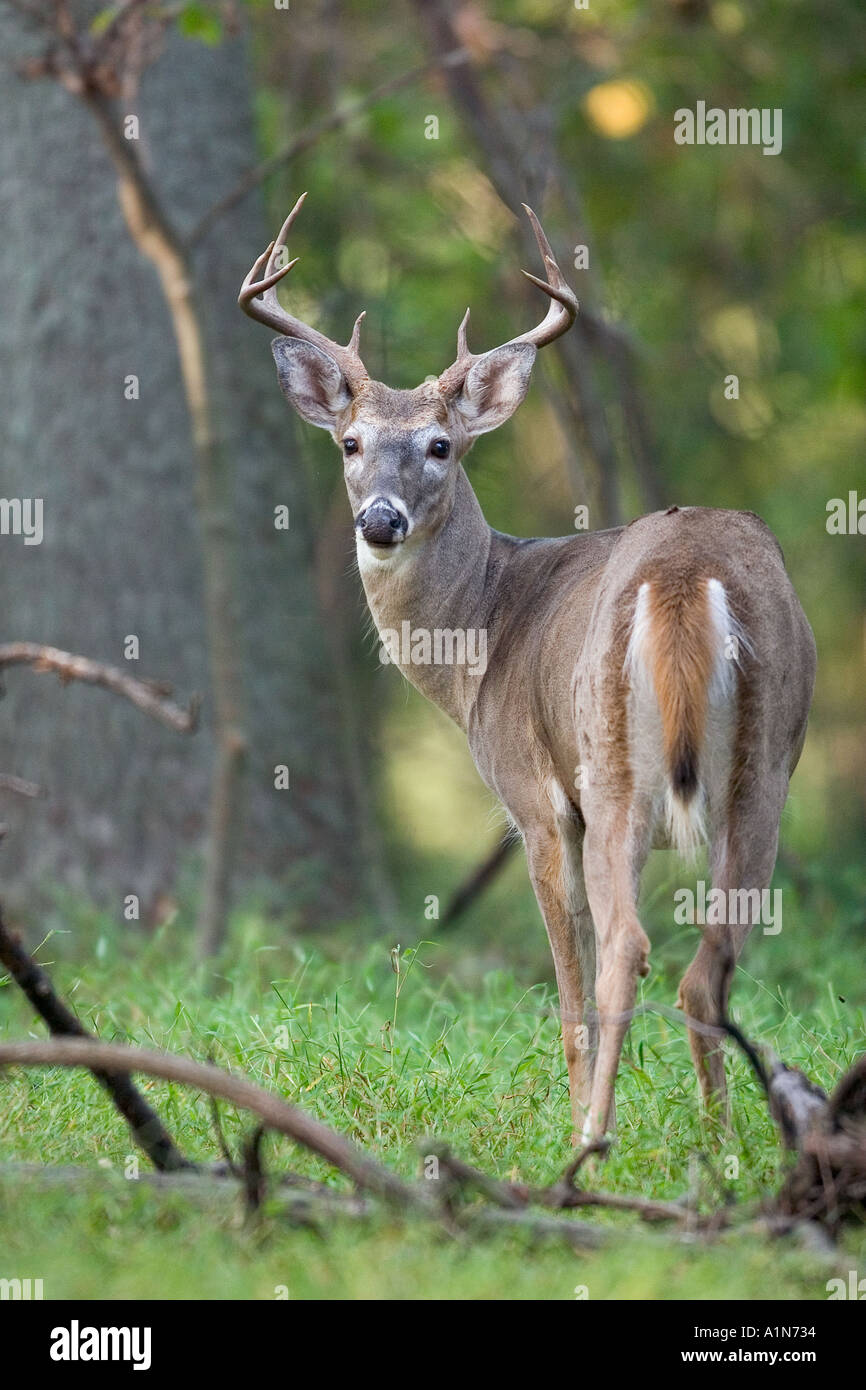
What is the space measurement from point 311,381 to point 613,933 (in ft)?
8.57

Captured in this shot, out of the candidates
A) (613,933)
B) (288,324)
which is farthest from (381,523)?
(613,933)

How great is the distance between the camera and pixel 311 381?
642 cm

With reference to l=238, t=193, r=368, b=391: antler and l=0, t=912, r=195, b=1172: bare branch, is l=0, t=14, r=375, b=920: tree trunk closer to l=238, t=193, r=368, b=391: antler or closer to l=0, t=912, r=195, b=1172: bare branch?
l=238, t=193, r=368, b=391: antler

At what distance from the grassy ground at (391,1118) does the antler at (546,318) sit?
2.10m

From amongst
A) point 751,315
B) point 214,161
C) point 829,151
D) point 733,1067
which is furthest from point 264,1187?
point 751,315

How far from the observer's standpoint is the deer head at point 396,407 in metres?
5.82

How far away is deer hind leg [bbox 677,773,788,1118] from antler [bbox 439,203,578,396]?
190cm

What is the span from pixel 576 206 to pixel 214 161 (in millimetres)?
2106

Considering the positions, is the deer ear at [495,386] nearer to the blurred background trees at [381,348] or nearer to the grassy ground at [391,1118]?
the grassy ground at [391,1118]

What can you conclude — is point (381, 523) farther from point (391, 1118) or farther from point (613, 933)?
point (391, 1118)

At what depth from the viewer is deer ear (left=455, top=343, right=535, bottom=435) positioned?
6.30 m

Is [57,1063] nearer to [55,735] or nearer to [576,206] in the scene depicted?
[55,735]

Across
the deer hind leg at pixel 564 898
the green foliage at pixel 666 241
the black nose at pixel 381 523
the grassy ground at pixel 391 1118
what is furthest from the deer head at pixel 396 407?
the green foliage at pixel 666 241

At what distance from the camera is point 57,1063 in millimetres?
3607
